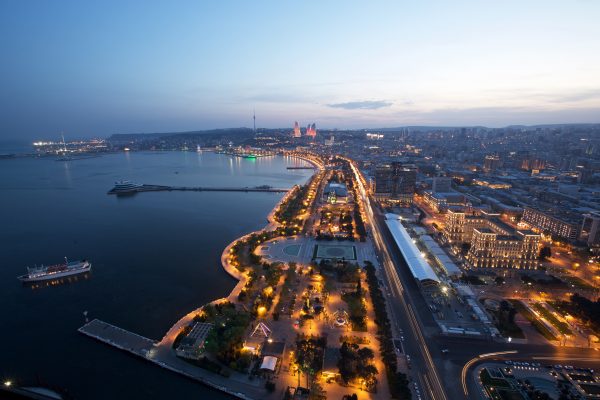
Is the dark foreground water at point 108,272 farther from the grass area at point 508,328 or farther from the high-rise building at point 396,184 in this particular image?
the high-rise building at point 396,184

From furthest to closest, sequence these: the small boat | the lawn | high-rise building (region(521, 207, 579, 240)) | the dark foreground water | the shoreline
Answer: high-rise building (region(521, 207, 579, 240)) → the lawn → the small boat → the dark foreground water → the shoreline

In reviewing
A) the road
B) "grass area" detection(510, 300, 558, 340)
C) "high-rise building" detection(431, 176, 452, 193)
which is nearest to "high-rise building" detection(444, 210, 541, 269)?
"grass area" detection(510, 300, 558, 340)

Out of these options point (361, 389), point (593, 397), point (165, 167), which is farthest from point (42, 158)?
point (593, 397)

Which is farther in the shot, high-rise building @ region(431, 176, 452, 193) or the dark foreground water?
high-rise building @ region(431, 176, 452, 193)

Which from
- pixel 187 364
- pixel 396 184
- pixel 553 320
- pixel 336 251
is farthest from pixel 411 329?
pixel 396 184

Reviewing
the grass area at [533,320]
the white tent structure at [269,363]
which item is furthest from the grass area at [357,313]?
the grass area at [533,320]

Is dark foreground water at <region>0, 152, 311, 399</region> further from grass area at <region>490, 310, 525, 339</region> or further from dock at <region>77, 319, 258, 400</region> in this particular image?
grass area at <region>490, 310, 525, 339</region>

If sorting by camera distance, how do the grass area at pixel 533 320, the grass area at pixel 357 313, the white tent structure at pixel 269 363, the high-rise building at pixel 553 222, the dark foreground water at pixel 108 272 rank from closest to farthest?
1. the white tent structure at pixel 269 363
2. the dark foreground water at pixel 108 272
3. the grass area at pixel 533 320
4. the grass area at pixel 357 313
5. the high-rise building at pixel 553 222

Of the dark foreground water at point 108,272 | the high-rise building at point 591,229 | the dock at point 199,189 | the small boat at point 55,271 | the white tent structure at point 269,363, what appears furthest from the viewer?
the dock at point 199,189
